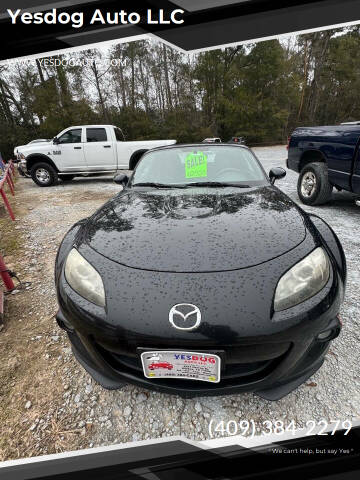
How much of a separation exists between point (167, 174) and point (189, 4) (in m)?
4.01

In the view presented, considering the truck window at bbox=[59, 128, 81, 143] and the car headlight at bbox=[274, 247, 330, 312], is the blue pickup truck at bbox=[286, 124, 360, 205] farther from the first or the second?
the truck window at bbox=[59, 128, 81, 143]

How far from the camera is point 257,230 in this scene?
4.71 feet

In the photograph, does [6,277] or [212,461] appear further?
[6,277]

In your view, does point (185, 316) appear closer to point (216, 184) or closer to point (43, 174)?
point (216, 184)

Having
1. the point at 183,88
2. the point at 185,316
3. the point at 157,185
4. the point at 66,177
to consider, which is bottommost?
the point at 66,177

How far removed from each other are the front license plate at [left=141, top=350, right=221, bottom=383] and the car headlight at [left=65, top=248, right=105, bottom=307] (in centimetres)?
33

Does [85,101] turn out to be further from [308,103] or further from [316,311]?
[316,311]

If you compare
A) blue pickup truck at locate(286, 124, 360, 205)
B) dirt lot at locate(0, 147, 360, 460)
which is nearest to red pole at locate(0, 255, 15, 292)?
dirt lot at locate(0, 147, 360, 460)

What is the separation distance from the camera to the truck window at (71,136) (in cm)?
767

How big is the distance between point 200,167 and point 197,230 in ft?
3.39

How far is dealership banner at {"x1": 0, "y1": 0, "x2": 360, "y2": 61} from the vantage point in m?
4.01

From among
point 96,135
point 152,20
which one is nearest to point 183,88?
point 96,135

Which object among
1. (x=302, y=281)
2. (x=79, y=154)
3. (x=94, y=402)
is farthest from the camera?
(x=79, y=154)

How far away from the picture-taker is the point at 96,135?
25.7 ft
